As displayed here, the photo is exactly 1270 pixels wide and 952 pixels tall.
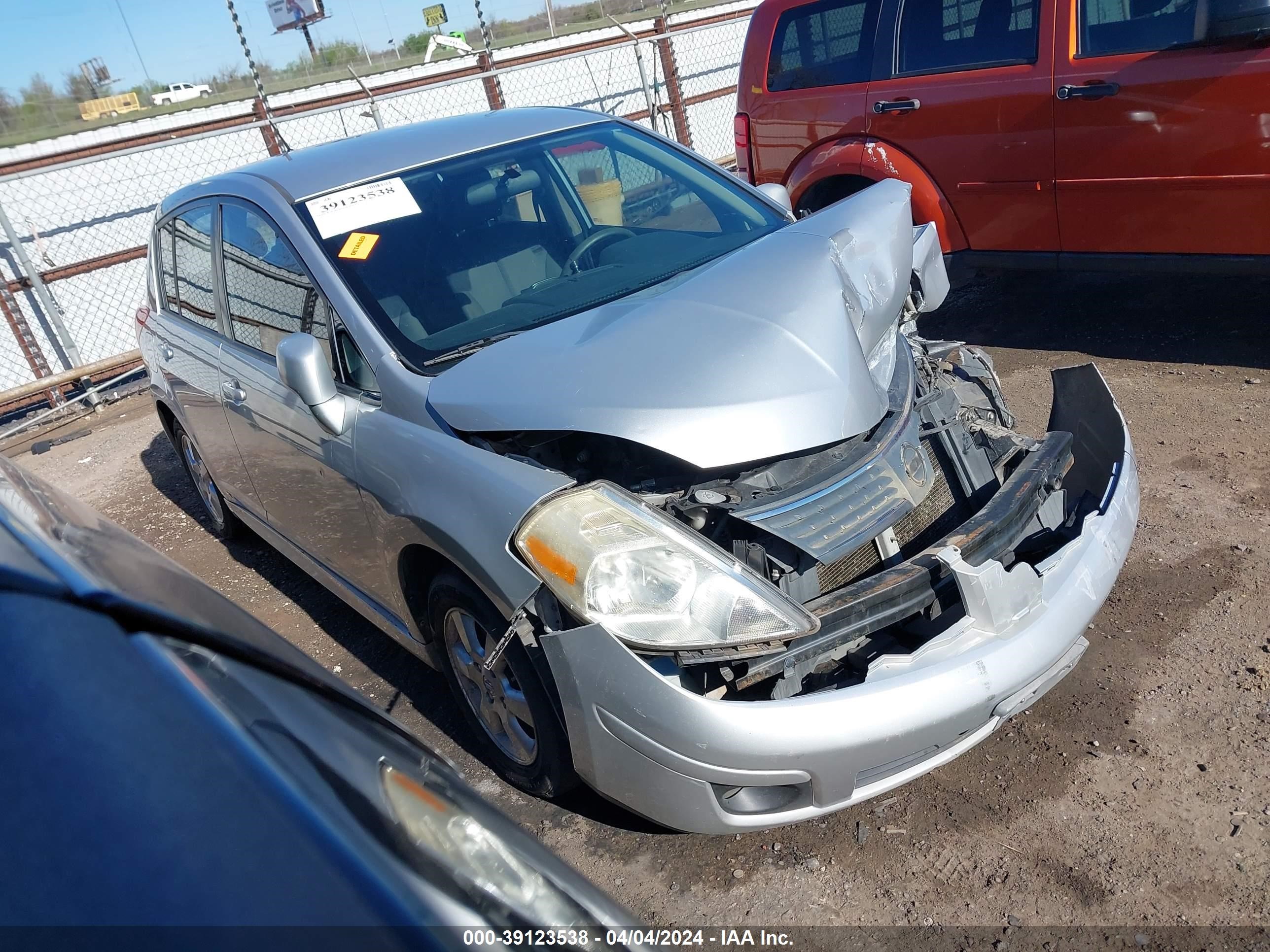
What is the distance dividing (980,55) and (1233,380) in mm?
2129

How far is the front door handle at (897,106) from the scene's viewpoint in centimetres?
546

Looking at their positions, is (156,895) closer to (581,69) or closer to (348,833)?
(348,833)

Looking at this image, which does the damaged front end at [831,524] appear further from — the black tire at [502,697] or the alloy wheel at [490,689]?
the alloy wheel at [490,689]

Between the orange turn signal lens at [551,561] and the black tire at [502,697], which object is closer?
the orange turn signal lens at [551,561]

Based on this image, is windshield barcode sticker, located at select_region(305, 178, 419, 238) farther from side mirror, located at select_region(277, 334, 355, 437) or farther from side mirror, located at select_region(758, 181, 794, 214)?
side mirror, located at select_region(758, 181, 794, 214)

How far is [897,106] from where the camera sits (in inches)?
218

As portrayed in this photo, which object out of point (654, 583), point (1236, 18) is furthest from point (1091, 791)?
point (1236, 18)

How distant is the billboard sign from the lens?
14500 millimetres

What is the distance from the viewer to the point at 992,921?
7.13ft

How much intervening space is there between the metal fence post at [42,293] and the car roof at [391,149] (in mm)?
5264

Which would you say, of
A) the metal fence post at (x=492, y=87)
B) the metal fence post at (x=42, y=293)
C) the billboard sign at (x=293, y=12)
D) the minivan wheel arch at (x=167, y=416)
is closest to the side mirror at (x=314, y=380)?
the minivan wheel arch at (x=167, y=416)

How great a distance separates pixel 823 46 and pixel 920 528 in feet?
14.0

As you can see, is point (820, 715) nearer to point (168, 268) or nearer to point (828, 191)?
point (168, 268)

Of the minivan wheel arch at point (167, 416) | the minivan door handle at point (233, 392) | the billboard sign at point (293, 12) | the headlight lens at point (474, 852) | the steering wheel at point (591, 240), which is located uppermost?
the billboard sign at point (293, 12)
